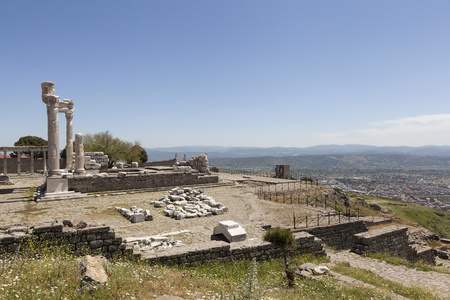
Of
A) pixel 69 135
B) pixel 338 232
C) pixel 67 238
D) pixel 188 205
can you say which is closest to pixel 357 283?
pixel 338 232

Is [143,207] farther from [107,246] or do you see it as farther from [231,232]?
[107,246]

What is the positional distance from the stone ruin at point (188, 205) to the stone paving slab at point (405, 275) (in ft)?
24.0

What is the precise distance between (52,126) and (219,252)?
1868 cm

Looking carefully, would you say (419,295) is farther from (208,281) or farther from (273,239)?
(208,281)

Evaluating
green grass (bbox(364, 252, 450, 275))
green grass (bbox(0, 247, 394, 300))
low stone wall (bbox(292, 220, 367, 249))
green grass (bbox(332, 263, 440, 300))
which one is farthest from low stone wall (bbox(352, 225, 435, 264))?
green grass (bbox(0, 247, 394, 300))

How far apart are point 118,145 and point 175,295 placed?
132ft

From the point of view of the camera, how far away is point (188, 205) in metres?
17.0

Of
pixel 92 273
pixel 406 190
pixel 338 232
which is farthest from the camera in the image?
pixel 406 190

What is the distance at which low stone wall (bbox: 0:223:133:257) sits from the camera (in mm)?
6930

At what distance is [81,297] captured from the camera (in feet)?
15.8

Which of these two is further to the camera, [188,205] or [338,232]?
[188,205]

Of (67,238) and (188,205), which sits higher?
(67,238)

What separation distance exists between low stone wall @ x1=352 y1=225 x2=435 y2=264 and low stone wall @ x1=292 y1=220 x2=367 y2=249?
1708mm

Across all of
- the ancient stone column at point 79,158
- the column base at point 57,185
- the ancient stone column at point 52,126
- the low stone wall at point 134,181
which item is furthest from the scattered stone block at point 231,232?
the ancient stone column at point 79,158
